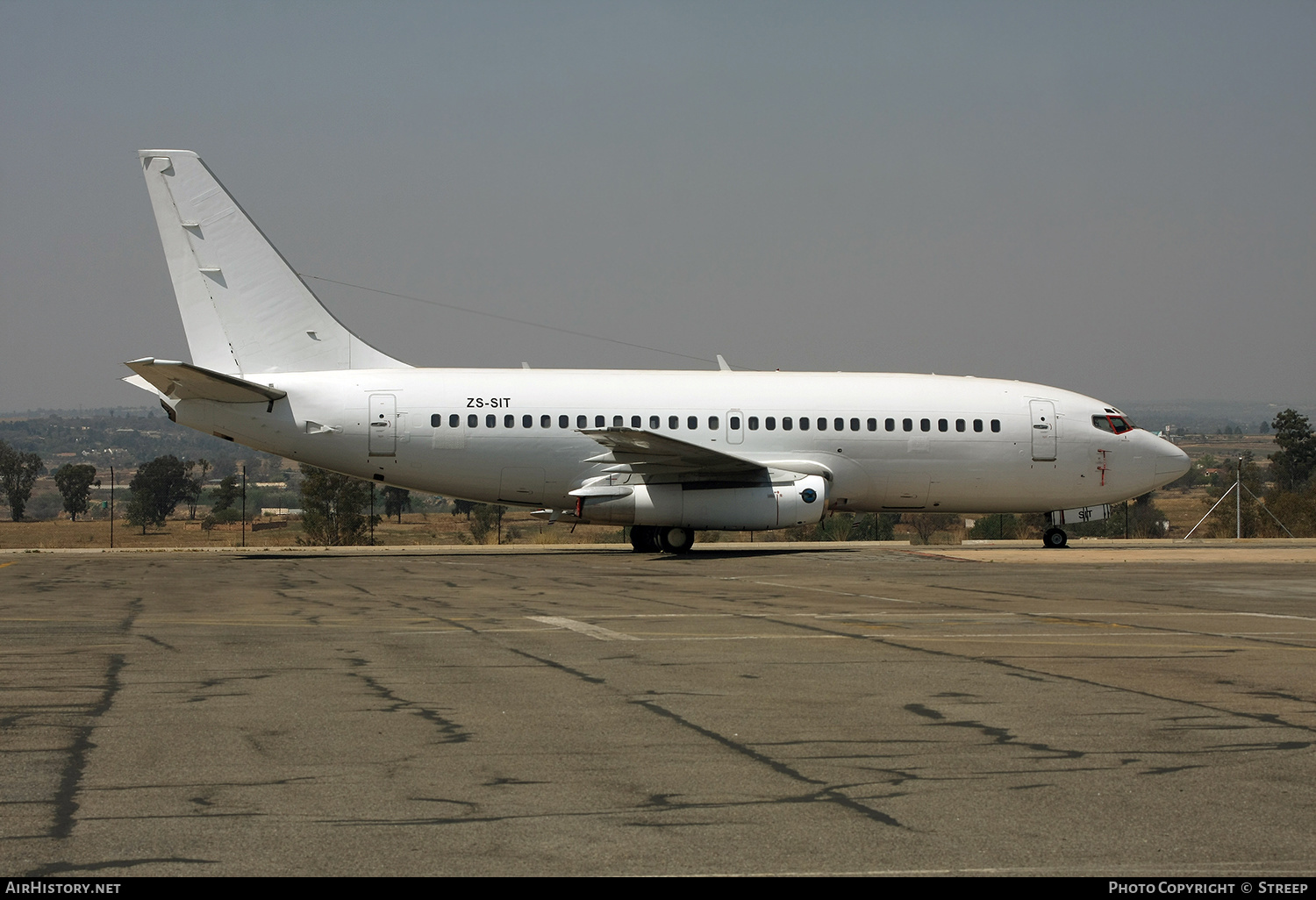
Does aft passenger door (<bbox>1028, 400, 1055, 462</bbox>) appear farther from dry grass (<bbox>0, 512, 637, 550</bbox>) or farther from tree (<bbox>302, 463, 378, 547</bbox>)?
tree (<bbox>302, 463, 378, 547</bbox>)

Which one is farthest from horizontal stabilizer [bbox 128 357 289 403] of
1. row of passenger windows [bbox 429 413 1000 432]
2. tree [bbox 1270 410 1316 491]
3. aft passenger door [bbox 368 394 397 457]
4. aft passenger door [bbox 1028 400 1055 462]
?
tree [bbox 1270 410 1316 491]

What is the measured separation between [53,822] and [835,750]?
13.3 ft

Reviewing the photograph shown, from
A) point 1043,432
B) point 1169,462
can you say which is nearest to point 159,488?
point 1043,432

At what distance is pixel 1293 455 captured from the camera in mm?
62281

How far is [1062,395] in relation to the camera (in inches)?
1213

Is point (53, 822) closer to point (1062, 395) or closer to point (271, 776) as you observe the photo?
point (271, 776)

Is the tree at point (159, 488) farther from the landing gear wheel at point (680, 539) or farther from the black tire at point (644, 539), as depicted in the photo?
the landing gear wheel at point (680, 539)

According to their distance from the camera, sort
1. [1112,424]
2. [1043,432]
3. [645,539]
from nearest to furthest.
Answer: [1043,432] → [645,539] → [1112,424]

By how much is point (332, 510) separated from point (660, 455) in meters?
27.9

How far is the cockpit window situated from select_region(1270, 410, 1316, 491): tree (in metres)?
35.9

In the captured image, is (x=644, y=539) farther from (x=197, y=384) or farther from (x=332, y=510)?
(x=332, y=510)

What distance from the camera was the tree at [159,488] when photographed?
84.4 m

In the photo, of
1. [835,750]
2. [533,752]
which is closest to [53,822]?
[533,752]

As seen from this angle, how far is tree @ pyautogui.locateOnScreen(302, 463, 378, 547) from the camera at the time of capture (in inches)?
1912
